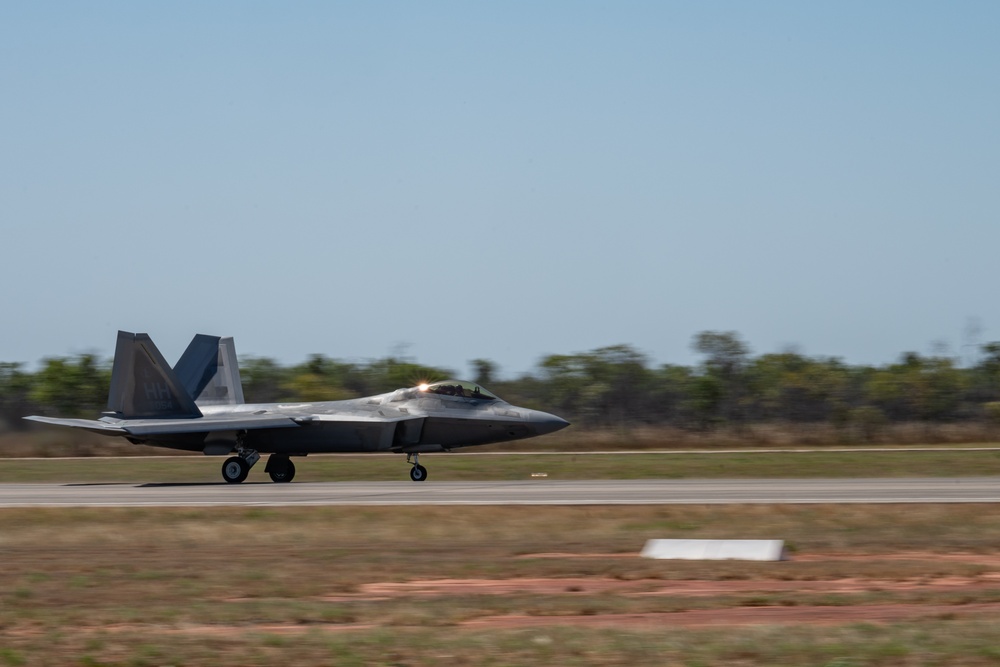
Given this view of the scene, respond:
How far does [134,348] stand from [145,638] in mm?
23883

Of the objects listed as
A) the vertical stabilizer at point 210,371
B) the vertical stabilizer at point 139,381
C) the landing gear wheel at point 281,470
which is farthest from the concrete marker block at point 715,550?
the vertical stabilizer at point 210,371

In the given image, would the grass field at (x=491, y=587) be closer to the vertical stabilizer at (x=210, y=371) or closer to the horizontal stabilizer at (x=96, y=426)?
the horizontal stabilizer at (x=96, y=426)

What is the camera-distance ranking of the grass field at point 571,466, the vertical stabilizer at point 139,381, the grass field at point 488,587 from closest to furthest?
the grass field at point 488,587 → the vertical stabilizer at point 139,381 → the grass field at point 571,466

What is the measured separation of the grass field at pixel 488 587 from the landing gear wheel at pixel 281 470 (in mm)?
10310

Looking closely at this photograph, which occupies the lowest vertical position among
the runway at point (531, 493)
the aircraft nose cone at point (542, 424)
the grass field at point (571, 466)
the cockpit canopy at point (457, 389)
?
the runway at point (531, 493)

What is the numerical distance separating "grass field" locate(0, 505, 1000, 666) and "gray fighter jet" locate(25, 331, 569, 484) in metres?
9.47

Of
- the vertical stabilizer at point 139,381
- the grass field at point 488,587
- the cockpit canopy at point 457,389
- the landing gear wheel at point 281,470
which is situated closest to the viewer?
the grass field at point 488,587

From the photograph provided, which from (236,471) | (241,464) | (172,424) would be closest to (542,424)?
(241,464)

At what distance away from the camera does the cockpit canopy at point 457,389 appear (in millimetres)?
32844

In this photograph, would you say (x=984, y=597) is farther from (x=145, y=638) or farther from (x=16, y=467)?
(x=16, y=467)

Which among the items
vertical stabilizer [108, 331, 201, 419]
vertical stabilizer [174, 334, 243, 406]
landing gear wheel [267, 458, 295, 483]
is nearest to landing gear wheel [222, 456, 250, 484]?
landing gear wheel [267, 458, 295, 483]

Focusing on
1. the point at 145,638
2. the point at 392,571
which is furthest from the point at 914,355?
the point at 145,638

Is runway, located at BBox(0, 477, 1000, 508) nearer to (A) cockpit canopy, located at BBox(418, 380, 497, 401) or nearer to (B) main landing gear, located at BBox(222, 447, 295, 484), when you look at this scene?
(B) main landing gear, located at BBox(222, 447, 295, 484)

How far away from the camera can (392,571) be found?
15.2 metres
